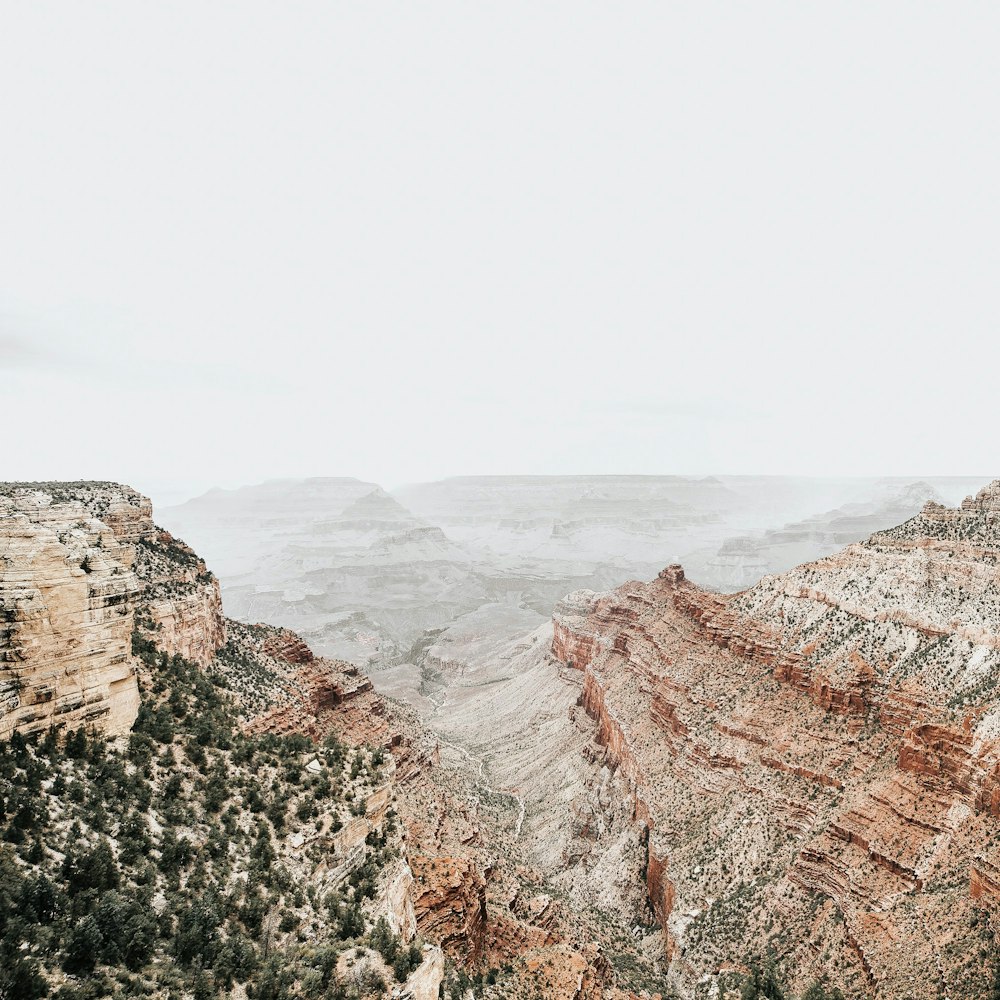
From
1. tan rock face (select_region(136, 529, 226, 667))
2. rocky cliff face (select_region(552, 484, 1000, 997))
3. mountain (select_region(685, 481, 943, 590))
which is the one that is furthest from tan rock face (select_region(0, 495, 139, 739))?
mountain (select_region(685, 481, 943, 590))

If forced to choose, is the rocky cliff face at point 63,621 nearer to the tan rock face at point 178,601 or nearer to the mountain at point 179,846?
the mountain at point 179,846

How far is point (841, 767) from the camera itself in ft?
89.6

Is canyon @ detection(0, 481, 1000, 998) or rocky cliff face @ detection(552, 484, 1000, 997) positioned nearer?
canyon @ detection(0, 481, 1000, 998)

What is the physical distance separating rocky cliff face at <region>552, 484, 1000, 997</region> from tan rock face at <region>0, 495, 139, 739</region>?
26.4 metres

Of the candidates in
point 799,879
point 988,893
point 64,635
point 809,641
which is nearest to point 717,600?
point 809,641

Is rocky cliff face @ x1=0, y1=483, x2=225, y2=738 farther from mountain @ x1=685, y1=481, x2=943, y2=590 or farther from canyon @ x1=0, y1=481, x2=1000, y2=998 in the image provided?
mountain @ x1=685, y1=481, x2=943, y2=590

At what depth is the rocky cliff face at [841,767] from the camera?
2034cm

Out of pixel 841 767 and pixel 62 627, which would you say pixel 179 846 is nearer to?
pixel 62 627

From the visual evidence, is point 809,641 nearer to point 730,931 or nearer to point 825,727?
point 825,727

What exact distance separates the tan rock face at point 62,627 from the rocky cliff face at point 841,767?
86.6 feet

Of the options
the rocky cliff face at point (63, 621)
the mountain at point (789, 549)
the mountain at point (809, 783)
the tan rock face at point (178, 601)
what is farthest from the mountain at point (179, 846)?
the mountain at point (789, 549)

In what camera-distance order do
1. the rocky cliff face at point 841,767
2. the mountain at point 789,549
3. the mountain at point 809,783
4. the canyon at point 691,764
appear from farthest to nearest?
the mountain at point 789,549
the mountain at point 809,783
the rocky cliff face at point 841,767
the canyon at point 691,764

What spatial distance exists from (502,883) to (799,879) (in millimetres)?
13472

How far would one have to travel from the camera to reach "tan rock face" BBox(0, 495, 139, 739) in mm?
12844
